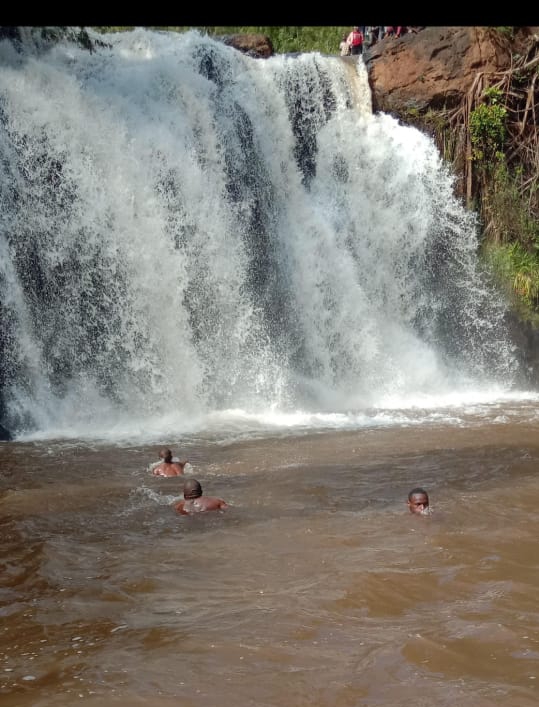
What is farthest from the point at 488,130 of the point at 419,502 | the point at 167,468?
the point at 419,502

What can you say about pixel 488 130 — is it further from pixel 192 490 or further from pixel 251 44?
pixel 192 490

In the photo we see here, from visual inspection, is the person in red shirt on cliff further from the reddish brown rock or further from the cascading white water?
the cascading white water

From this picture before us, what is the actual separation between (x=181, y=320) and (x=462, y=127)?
663 cm

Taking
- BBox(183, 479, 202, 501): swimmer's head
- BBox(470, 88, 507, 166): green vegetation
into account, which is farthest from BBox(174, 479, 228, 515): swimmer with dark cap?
BBox(470, 88, 507, 166): green vegetation

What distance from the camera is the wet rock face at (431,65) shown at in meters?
15.5

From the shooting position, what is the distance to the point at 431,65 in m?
15.6

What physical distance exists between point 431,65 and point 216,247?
18.3 feet

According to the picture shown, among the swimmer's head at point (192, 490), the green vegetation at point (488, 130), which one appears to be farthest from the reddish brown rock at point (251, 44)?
the swimmer's head at point (192, 490)

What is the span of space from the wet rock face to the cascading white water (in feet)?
1.35

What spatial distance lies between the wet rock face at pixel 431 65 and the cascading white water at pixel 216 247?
1.35 feet

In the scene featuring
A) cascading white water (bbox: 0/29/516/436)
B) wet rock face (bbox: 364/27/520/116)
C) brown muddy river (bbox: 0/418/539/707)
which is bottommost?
brown muddy river (bbox: 0/418/539/707)

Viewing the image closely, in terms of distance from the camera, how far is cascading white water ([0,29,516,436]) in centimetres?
1271

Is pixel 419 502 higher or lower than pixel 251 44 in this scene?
lower

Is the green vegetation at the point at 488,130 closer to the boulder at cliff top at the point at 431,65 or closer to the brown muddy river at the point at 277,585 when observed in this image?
the boulder at cliff top at the point at 431,65
